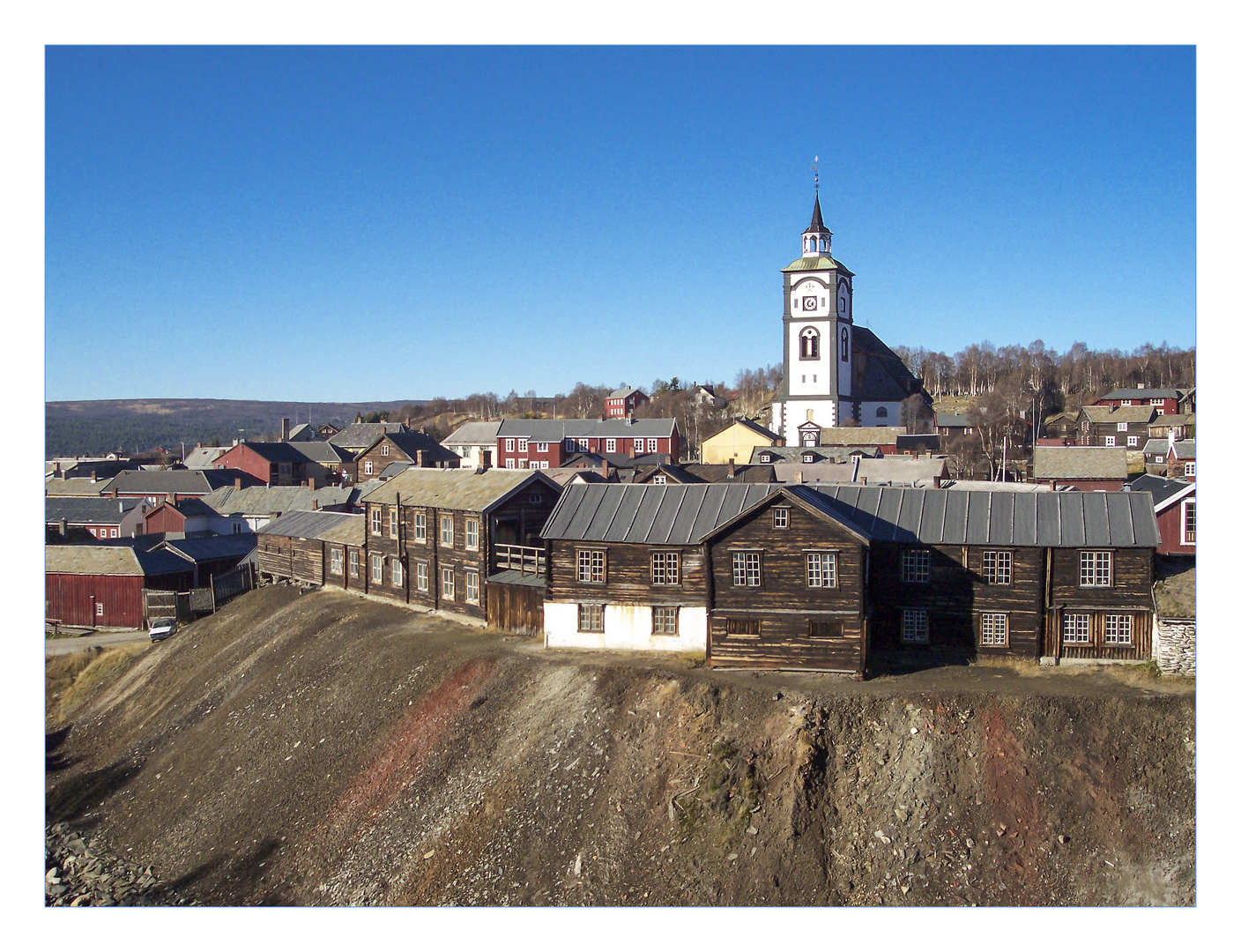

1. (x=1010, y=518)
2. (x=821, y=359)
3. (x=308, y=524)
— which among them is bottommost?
(x=308, y=524)

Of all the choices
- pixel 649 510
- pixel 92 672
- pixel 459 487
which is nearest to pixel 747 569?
pixel 649 510

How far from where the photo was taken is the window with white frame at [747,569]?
28234 millimetres

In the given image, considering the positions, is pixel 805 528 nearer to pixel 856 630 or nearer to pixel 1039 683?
pixel 856 630

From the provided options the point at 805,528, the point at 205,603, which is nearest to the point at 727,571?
the point at 805,528

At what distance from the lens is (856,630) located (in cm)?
2748

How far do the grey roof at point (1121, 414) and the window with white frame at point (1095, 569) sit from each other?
72.3 m

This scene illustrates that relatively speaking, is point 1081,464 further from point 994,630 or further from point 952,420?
point 952,420

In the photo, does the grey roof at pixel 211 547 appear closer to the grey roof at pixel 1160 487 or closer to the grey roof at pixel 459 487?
the grey roof at pixel 459 487

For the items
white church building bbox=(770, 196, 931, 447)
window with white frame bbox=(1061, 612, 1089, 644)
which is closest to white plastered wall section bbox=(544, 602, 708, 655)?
window with white frame bbox=(1061, 612, 1089, 644)

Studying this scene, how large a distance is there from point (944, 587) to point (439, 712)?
15.5m

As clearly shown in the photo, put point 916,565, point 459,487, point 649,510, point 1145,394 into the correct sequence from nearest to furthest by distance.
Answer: point 916,565
point 649,510
point 459,487
point 1145,394

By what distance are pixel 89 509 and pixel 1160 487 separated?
65.1 meters

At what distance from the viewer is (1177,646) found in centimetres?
2702

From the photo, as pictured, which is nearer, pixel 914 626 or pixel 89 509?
pixel 914 626
